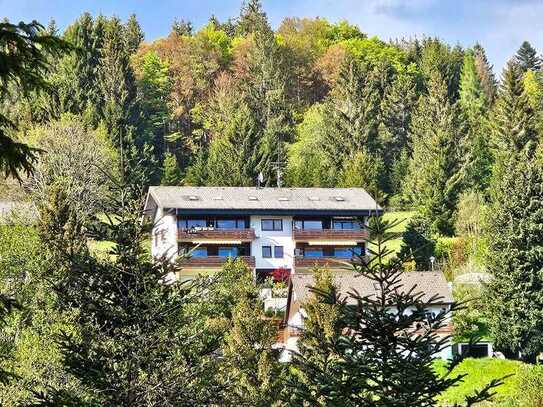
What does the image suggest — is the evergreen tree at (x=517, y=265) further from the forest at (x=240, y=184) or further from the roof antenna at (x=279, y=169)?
the roof antenna at (x=279, y=169)

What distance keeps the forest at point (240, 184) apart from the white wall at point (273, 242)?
6.71m

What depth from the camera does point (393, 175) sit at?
284ft

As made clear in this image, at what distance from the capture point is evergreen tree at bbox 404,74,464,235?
7556 centimetres

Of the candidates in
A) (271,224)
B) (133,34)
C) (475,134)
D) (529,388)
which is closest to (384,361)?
(529,388)

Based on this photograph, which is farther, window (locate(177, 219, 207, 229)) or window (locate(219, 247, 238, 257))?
window (locate(219, 247, 238, 257))

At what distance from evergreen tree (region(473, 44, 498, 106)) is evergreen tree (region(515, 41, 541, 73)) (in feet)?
14.0

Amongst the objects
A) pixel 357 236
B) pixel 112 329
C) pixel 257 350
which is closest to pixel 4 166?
pixel 112 329

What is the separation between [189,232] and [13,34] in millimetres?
57734

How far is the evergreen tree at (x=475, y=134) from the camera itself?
8262 cm

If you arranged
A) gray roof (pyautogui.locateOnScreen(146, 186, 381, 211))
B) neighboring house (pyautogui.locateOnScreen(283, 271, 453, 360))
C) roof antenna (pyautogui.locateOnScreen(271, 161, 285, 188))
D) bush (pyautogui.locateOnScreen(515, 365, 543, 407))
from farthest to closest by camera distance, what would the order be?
roof antenna (pyautogui.locateOnScreen(271, 161, 285, 188)), gray roof (pyautogui.locateOnScreen(146, 186, 381, 211)), neighboring house (pyautogui.locateOnScreen(283, 271, 453, 360)), bush (pyautogui.locateOnScreen(515, 365, 543, 407))

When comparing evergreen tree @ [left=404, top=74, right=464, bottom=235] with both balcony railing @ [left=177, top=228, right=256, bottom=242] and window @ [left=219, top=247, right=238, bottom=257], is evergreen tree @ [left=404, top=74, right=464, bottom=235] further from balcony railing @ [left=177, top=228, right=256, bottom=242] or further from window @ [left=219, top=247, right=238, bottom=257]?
window @ [left=219, top=247, right=238, bottom=257]

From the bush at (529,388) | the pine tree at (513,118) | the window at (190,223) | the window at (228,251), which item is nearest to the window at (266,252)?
the window at (228,251)

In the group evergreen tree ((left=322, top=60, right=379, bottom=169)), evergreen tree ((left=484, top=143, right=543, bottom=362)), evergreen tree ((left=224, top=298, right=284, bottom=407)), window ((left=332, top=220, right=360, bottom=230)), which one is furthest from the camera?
evergreen tree ((left=322, top=60, right=379, bottom=169))

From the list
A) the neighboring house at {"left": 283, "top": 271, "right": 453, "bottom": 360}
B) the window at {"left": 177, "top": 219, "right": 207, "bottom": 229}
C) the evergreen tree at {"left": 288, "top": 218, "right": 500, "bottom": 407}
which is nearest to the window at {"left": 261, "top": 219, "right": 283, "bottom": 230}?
the window at {"left": 177, "top": 219, "right": 207, "bottom": 229}
